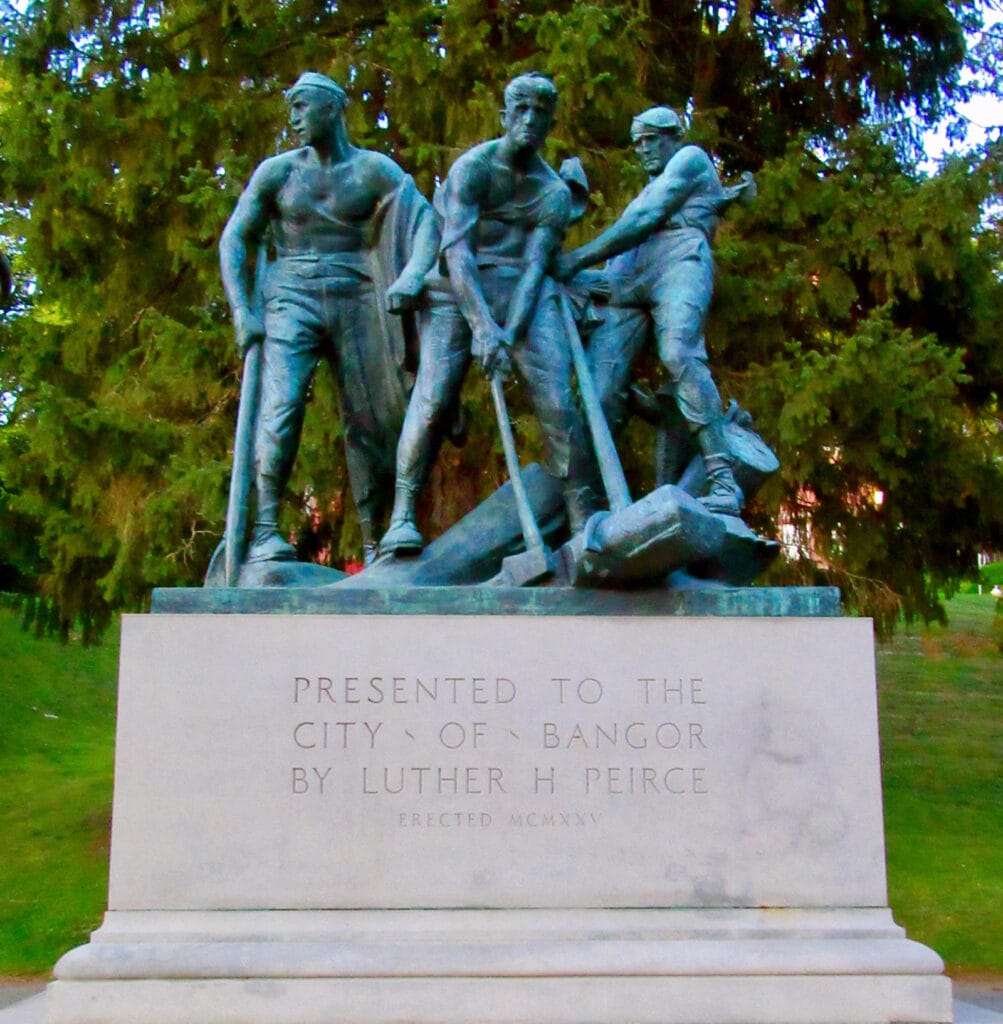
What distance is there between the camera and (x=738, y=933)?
5.17 meters

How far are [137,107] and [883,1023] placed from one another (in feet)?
29.6

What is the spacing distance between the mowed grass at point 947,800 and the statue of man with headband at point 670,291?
522cm

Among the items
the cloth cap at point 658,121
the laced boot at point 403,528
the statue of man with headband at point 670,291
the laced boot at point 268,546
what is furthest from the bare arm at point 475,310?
the cloth cap at point 658,121

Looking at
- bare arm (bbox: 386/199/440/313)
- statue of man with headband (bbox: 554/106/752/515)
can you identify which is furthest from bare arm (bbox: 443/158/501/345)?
statue of man with headband (bbox: 554/106/752/515)

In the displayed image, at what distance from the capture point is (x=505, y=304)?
627 cm

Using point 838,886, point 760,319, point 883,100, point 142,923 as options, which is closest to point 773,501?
point 760,319

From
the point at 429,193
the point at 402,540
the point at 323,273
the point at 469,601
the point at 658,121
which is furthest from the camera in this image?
the point at 429,193

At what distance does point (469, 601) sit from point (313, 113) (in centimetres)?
232

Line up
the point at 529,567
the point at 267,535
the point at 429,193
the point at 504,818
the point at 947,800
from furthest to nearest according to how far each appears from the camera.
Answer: the point at 947,800 → the point at 429,193 → the point at 267,535 → the point at 529,567 → the point at 504,818

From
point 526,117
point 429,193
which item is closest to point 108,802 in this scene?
point 429,193

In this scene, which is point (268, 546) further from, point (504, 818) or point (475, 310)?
point (504, 818)

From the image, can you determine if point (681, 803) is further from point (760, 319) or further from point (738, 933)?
point (760, 319)

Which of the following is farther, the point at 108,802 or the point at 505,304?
the point at 108,802

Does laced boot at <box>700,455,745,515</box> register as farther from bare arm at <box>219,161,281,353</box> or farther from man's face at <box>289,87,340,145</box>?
man's face at <box>289,87,340,145</box>
